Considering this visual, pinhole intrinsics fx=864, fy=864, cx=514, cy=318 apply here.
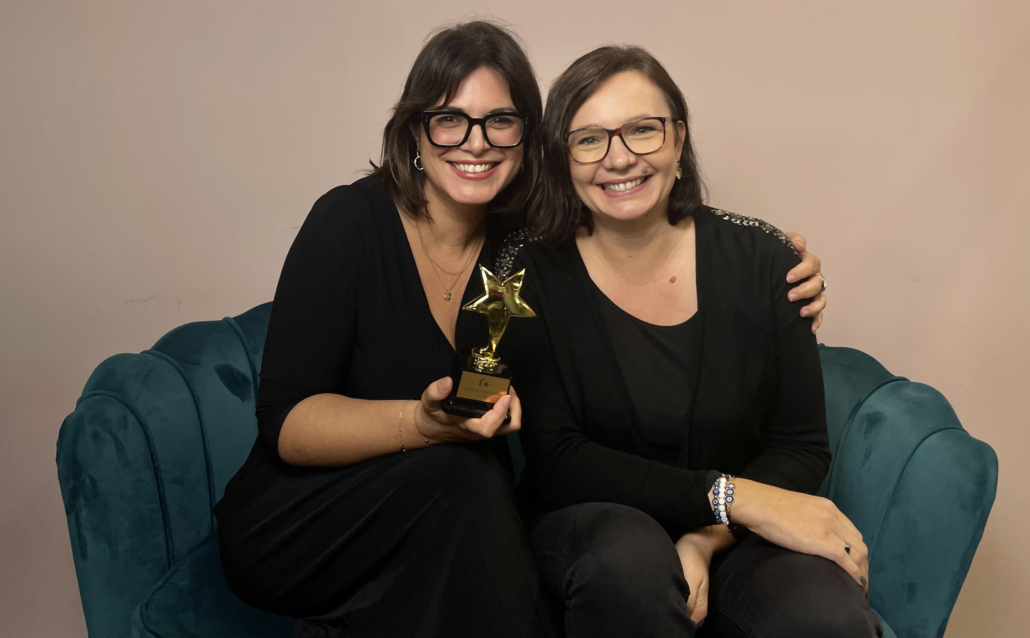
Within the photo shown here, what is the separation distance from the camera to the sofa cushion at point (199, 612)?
172 centimetres

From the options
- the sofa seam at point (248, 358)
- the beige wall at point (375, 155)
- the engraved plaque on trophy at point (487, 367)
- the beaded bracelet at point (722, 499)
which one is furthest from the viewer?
the beige wall at point (375, 155)

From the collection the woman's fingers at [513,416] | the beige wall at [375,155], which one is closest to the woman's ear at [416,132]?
the woman's fingers at [513,416]

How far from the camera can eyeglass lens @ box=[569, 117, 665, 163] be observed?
1.77 metres

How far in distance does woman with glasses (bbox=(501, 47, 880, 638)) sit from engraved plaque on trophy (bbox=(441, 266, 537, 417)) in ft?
0.71

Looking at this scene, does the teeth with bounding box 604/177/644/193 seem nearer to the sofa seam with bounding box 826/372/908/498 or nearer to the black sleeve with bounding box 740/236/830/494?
the black sleeve with bounding box 740/236/830/494

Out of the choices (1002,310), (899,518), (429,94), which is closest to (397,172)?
(429,94)

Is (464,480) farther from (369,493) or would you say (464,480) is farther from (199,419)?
(199,419)

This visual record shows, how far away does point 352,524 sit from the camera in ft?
5.17

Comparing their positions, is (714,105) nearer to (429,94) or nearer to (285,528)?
(429,94)

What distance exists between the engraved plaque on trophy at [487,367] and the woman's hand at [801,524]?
51 cm

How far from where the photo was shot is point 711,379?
5.95 feet

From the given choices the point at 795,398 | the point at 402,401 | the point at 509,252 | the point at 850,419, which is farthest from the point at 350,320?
the point at 850,419

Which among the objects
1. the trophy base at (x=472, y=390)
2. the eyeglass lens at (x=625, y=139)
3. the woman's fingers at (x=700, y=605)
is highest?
the eyeglass lens at (x=625, y=139)

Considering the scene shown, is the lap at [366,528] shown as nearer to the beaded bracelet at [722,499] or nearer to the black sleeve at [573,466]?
the black sleeve at [573,466]
